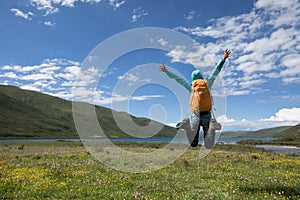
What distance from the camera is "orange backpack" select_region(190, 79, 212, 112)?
33.9 ft

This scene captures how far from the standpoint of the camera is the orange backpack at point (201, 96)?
33.9 ft

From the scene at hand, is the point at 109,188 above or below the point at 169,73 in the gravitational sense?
below

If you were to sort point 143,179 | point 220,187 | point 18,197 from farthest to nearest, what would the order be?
point 143,179 < point 220,187 < point 18,197

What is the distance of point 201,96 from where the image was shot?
34.0ft

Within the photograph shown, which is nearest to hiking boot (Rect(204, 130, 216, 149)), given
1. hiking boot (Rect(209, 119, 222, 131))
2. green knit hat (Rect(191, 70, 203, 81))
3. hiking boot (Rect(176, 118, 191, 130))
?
hiking boot (Rect(209, 119, 222, 131))

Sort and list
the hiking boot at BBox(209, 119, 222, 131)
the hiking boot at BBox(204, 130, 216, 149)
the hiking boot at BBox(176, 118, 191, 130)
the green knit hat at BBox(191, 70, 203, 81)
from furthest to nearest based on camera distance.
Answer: the green knit hat at BBox(191, 70, 203, 81) → the hiking boot at BBox(176, 118, 191, 130) → the hiking boot at BBox(204, 130, 216, 149) → the hiking boot at BBox(209, 119, 222, 131)

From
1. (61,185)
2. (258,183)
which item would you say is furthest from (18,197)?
(258,183)

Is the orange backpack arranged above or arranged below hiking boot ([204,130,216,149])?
above

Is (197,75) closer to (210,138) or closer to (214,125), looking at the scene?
(214,125)

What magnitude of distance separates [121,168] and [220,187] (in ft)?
26.4

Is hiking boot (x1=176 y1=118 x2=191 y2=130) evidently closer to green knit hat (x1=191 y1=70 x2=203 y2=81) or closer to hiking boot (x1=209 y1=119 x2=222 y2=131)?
hiking boot (x1=209 y1=119 x2=222 y2=131)

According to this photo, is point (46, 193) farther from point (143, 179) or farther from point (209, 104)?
point (209, 104)

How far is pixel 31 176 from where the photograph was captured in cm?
1398

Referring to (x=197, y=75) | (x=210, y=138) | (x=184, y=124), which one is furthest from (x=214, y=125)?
(x=197, y=75)
